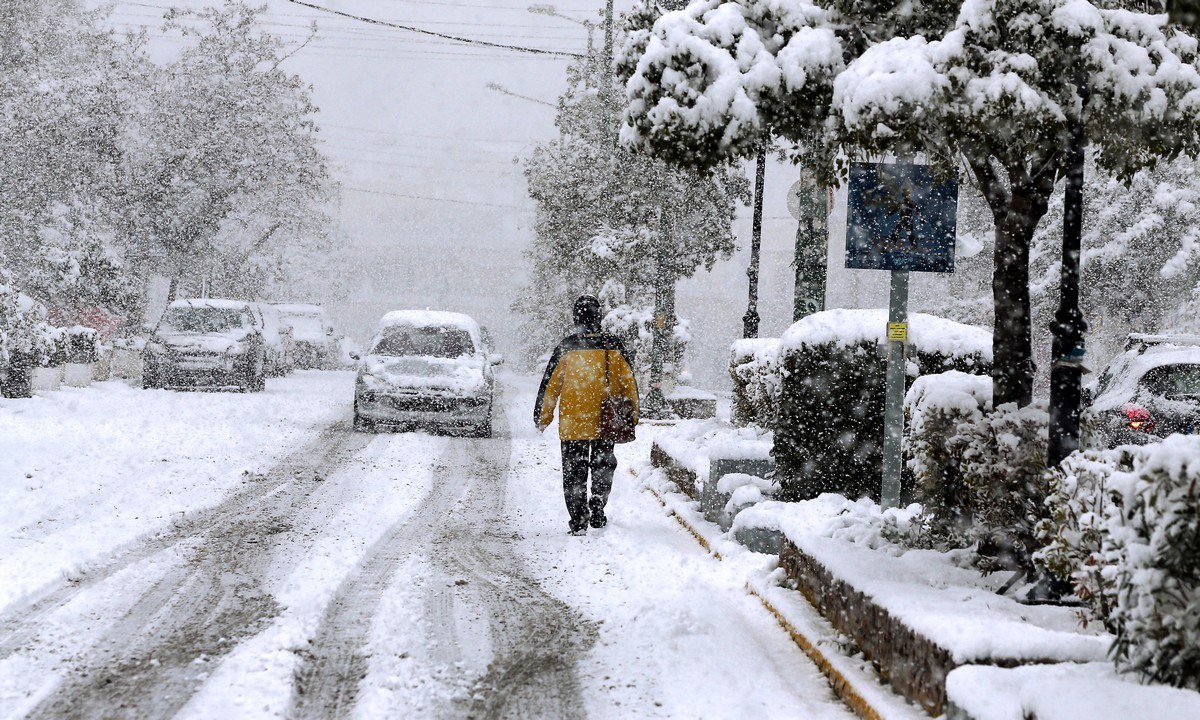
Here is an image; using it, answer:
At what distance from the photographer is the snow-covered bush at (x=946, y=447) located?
5.82m

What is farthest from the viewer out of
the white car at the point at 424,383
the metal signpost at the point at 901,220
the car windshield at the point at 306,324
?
the car windshield at the point at 306,324

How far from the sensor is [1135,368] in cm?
1176

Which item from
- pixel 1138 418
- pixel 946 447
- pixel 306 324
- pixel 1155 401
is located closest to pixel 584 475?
pixel 946 447

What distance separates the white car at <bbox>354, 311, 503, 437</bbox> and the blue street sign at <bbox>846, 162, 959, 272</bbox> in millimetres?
9516

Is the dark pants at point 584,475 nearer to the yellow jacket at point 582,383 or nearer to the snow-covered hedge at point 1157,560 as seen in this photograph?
the yellow jacket at point 582,383

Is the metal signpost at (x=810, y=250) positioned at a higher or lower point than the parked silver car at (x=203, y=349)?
higher

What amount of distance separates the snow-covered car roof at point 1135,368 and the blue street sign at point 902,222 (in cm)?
547

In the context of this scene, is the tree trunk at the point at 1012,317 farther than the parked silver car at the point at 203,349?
No

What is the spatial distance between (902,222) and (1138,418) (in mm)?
5666

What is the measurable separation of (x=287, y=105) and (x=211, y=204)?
5.40m

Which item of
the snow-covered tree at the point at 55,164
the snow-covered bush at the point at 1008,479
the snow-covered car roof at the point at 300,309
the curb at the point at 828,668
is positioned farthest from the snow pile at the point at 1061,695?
the snow-covered car roof at the point at 300,309

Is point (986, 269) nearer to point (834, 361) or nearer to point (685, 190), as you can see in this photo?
point (685, 190)

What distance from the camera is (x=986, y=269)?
40031 millimetres

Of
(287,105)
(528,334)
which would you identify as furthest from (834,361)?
(528,334)
